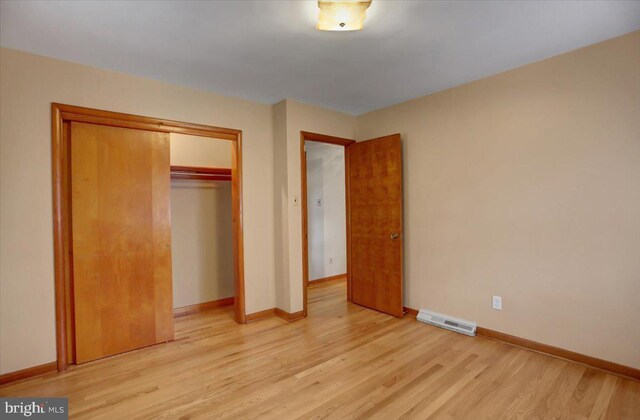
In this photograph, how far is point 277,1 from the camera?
1.84 meters

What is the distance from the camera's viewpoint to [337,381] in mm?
2283

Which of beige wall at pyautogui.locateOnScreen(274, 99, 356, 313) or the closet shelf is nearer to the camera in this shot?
beige wall at pyautogui.locateOnScreen(274, 99, 356, 313)

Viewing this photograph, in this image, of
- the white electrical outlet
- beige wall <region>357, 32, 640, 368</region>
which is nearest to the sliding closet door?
beige wall <region>357, 32, 640, 368</region>

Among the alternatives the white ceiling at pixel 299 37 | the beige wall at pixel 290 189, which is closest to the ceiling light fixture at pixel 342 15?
the white ceiling at pixel 299 37

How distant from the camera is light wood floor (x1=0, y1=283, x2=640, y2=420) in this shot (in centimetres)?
196

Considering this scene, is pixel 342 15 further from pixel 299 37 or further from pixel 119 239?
pixel 119 239

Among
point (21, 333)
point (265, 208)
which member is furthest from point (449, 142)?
point (21, 333)

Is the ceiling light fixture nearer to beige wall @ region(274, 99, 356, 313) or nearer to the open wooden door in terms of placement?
beige wall @ region(274, 99, 356, 313)

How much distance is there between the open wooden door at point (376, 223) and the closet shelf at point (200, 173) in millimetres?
1595

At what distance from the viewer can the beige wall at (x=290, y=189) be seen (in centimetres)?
352

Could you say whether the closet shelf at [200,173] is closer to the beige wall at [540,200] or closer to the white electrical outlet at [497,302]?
the beige wall at [540,200]

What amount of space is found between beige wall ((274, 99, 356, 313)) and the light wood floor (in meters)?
0.56

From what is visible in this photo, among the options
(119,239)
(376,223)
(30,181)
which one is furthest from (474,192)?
(30,181)

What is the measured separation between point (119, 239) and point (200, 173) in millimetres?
1296
